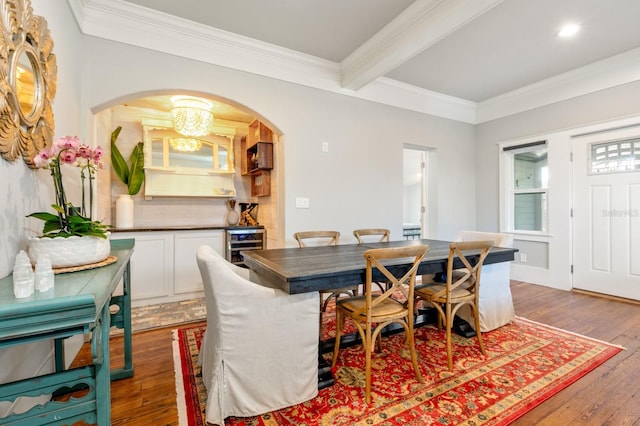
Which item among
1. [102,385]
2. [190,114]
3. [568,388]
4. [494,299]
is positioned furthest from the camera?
[190,114]

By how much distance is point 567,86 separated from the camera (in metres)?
3.87

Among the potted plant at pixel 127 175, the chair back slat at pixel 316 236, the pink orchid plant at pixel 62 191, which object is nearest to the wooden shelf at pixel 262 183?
the chair back slat at pixel 316 236

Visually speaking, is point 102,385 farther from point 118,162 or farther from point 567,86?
point 567,86

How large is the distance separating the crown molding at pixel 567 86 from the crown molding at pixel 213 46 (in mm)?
1574

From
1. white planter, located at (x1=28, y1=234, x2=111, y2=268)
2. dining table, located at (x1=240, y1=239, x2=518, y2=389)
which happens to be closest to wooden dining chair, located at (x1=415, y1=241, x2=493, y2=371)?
dining table, located at (x1=240, y1=239, x2=518, y2=389)

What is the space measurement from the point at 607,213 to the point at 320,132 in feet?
12.3

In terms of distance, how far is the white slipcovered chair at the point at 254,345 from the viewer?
151cm

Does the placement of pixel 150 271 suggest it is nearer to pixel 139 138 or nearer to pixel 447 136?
pixel 139 138

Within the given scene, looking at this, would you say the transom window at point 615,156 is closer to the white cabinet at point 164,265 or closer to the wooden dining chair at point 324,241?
the wooden dining chair at point 324,241

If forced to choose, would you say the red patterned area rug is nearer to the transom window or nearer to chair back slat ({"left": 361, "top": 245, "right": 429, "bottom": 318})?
chair back slat ({"left": 361, "top": 245, "right": 429, "bottom": 318})

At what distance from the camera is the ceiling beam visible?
232cm

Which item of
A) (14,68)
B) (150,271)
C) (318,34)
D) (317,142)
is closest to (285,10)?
(318,34)

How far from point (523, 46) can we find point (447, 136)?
1.63 m

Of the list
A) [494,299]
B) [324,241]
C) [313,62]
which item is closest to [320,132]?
[313,62]
